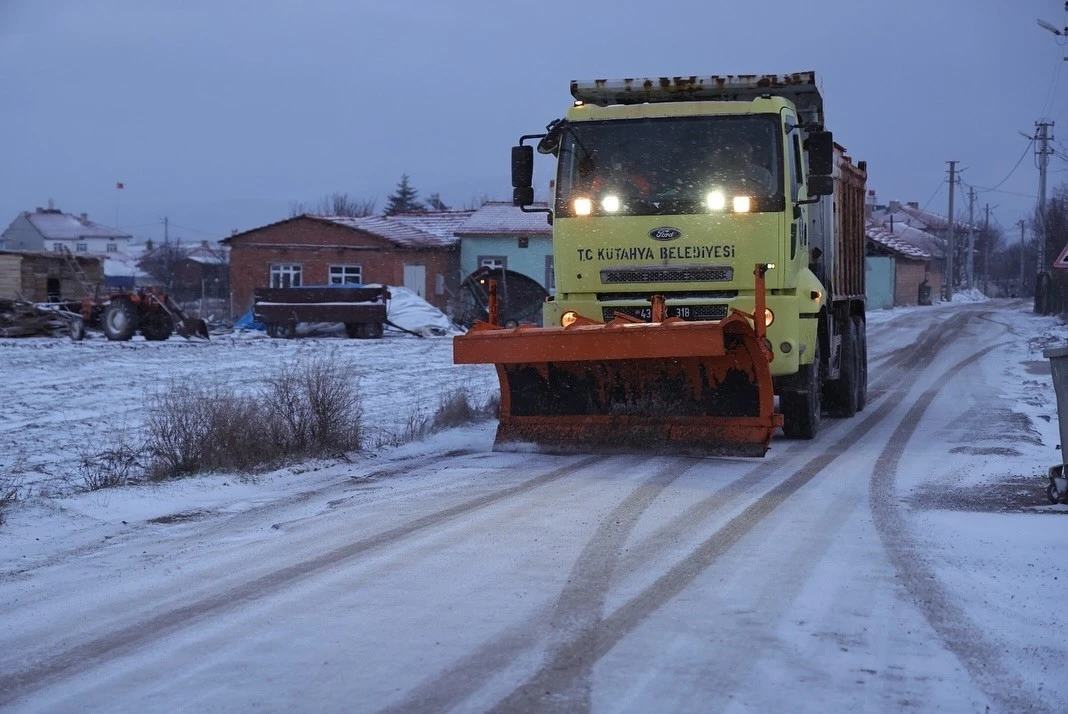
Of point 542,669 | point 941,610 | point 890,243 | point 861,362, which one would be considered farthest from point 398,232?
point 542,669

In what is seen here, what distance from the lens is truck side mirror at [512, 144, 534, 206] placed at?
35.3ft

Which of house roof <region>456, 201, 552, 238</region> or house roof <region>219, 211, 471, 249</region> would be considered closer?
house roof <region>219, 211, 471, 249</region>

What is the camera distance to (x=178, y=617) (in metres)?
5.14

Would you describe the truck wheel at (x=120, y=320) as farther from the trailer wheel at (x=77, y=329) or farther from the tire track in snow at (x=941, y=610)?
the tire track in snow at (x=941, y=610)

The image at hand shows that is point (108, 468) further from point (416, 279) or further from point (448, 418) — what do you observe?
point (416, 279)

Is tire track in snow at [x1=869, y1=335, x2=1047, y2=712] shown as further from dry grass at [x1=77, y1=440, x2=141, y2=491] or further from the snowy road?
dry grass at [x1=77, y1=440, x2=141, y2=491]

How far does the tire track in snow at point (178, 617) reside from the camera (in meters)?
4.38

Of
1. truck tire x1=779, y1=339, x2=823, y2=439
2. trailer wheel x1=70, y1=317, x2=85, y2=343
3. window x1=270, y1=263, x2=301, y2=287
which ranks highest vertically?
window x1=270, y1=263, x2=301, y2=287

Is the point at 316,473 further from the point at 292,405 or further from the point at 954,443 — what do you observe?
the point at 954,443

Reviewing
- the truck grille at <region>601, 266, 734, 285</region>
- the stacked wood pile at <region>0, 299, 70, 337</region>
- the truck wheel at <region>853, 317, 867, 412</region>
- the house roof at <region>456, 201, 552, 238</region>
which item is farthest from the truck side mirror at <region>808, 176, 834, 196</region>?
the house roof at <region>456, 201, 552, 238</region>

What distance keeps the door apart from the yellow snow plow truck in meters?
38.9

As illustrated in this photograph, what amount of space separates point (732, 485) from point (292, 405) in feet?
13.3

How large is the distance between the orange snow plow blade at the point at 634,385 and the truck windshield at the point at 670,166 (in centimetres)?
109

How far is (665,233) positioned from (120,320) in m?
24.8
